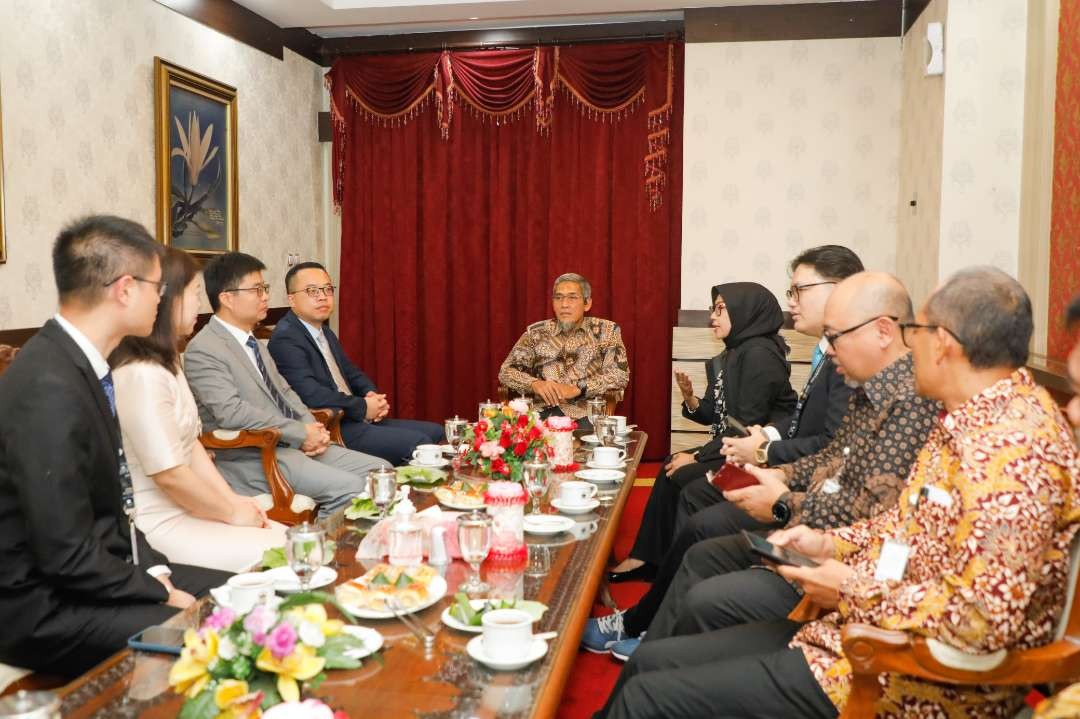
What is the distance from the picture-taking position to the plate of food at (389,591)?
177 centimetres

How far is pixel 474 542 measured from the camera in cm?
192

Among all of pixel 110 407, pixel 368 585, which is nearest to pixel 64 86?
pixel 110 407

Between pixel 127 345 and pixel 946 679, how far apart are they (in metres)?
2.22

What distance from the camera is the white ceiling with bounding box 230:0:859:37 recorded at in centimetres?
561

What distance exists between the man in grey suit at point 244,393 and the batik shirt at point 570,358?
5.37 feet

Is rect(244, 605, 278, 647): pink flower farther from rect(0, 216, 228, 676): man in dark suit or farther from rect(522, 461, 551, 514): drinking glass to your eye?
rect(522, 461, 551, 514): drinking glass

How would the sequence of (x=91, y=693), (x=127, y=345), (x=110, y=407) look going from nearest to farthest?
(x=91, y=693)
(x=110, y=407)
(x=127, y=345)

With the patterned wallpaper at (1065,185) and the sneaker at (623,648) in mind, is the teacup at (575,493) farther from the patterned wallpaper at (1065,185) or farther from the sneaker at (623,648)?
the patterned wallpaper at (1065,185)

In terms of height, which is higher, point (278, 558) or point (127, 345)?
point (127, 345)

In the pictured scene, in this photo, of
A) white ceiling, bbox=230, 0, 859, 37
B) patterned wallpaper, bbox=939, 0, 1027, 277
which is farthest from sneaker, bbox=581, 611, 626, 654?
white ceiling, bbox=230, 0, 859, 37

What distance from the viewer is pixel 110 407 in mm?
2176

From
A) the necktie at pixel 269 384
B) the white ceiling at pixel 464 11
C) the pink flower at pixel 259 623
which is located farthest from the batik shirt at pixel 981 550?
the white ceiling at pixel 464 11

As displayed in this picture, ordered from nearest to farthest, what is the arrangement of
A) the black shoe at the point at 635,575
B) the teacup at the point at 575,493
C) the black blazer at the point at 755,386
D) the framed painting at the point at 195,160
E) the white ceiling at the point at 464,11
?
the teacup at the point at 575,493, the black blazer at the point at 755,386, the black shoe at the point at 635,575, the framed painting at the point at 195,160, the white ceiling at the point at 464,11

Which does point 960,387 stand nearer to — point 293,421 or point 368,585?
point 368,585
